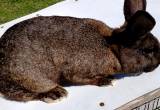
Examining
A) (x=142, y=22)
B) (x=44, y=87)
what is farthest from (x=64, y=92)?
(x=142, y=22)

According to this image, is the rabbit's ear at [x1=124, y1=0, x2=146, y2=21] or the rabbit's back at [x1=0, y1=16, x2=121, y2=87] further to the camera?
the rabbit's ear at [x1=124, y1=0, x2=146, y2=21]

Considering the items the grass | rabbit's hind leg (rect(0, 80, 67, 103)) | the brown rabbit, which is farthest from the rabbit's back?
the grass

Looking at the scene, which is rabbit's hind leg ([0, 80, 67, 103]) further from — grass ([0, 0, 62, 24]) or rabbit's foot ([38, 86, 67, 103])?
grass ([0, 0, 62, 24])

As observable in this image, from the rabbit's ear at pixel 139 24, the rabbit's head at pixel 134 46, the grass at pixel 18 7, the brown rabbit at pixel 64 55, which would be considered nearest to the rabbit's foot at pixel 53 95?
the brown rabbit at pixel 64 55

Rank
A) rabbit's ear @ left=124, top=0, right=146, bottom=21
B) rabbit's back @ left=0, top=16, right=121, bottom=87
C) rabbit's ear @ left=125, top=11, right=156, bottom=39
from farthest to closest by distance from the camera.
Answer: rabbit's ear @ left=124, top=0, right=146, bottom=21 → rabbit's back @ left=0, top=16, right=121, bottom=87 → rabbit's ear @ left=125, top=11, right=156, bottom=39

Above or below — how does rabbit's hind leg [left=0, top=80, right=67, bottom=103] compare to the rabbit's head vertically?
below

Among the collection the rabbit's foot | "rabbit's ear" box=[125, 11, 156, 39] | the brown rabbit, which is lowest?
the rabbit's foot

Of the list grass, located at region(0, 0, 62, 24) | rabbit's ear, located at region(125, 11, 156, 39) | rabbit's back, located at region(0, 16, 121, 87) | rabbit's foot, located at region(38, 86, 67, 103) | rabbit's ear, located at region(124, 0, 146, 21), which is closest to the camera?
rabbit's ear, located at region(125, 11, 156, 39)

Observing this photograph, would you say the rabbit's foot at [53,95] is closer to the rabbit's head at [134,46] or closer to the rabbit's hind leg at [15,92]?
the rabbit's hind leg at [15,92]

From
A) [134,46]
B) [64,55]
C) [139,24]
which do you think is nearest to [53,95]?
[64,55]
